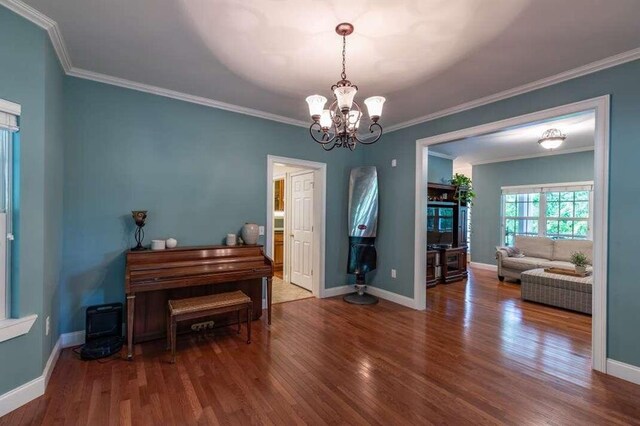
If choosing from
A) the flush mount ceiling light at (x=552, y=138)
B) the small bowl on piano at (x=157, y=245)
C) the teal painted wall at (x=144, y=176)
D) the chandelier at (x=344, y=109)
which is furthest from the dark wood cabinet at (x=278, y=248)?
the flush mount ceiling light at (x=552, y=138)

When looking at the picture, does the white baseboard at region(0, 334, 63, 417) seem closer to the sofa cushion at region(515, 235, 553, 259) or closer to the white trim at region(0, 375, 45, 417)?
the white trim at region(0, 375, 45, 417)

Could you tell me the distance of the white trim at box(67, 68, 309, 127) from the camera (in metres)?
2.88

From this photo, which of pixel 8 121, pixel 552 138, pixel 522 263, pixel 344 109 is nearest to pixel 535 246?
pixel 522 263

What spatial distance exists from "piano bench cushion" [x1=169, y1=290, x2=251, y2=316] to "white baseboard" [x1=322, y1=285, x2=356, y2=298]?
5.90 ft

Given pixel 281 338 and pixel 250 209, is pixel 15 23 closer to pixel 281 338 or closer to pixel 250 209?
pixel 250 209

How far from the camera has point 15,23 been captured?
6.44 feet

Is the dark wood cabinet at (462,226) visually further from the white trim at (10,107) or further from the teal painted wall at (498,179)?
the white trim at (10,107)

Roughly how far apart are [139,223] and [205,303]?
105 cm

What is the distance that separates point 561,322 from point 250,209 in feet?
13.7

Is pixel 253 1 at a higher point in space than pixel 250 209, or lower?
higher

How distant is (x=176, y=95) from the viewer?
3.34m

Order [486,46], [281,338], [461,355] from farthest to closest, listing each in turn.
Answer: [281,338]
[461,355]
[486,46]

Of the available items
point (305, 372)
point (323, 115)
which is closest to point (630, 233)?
point (323, 115)

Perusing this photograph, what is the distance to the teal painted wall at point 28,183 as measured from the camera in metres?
1.93
